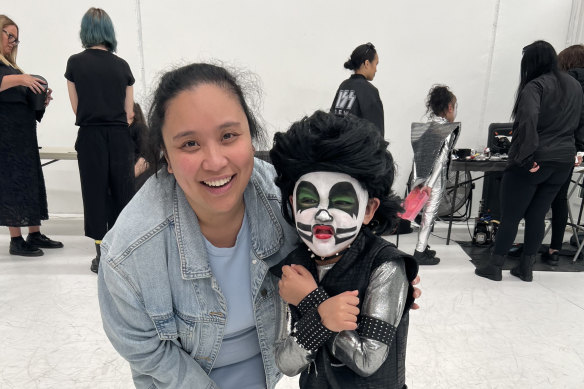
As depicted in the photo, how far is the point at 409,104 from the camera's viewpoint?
163 inches

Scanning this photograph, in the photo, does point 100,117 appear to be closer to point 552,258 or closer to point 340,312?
point 340,312

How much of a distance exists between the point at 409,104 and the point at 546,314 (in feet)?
8.30

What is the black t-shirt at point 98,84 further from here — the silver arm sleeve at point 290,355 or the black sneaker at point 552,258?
the black sneaker at point 552,258

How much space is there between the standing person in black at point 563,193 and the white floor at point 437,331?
0.25 m

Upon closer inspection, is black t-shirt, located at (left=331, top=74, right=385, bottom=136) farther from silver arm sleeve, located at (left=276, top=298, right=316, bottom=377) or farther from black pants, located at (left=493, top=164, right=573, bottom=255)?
silver arm sleeve, located at (left=276, top=298, right=316, bottom=377)

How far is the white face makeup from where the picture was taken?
0.83 metres

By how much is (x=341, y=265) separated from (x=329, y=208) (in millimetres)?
135

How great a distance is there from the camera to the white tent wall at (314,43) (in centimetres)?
387

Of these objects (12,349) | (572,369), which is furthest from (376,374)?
(12,349)

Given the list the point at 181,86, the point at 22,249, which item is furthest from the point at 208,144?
the point at 22,249

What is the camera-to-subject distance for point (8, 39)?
2600mm

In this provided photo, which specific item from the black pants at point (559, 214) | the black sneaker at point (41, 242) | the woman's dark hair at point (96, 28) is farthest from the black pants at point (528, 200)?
the black sneaker at point (41, 242)

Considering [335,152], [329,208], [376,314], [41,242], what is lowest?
[41,242]

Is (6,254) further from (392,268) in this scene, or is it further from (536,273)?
(536,273)
